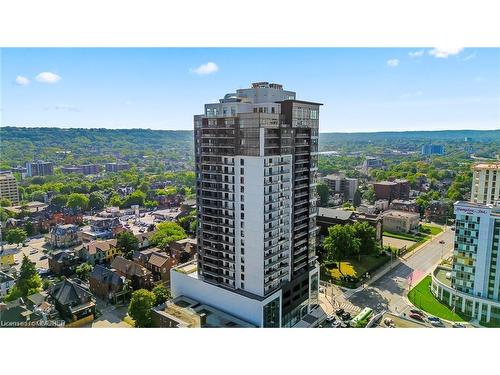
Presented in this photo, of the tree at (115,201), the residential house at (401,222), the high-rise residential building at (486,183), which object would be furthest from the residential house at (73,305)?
the tree at (115,201)

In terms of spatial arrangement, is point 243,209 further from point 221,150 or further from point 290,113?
point 290,113

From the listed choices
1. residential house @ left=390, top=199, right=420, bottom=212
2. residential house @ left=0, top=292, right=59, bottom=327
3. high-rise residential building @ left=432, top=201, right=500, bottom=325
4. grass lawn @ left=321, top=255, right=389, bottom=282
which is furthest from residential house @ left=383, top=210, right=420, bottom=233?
residential house @ left=0, top=292, right=59, bottom=327

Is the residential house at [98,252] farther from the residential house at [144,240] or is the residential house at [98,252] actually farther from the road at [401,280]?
the road at [401,280]

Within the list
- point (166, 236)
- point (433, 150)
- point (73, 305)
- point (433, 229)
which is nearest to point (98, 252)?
point (166, 236)

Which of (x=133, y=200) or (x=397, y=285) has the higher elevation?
(x=133, y=200)

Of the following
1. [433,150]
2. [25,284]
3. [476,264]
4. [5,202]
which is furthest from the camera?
[433,150]

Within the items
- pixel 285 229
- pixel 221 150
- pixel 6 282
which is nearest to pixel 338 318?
pixel 285 229

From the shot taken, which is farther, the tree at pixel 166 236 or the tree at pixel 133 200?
the tree at pixel 133 200

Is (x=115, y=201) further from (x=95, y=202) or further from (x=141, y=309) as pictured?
(x=141, y=309)
